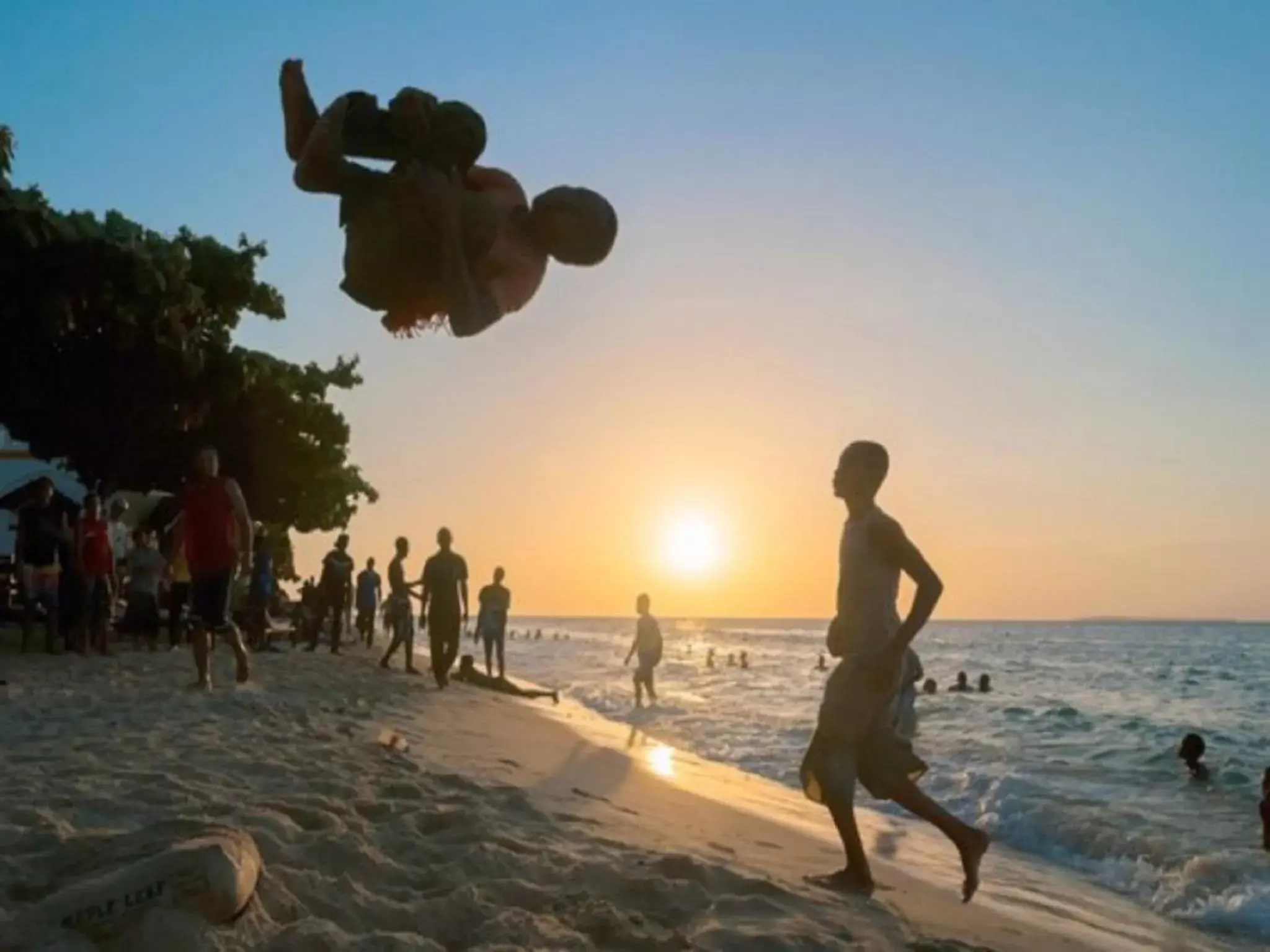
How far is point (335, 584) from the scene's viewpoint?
732 inches

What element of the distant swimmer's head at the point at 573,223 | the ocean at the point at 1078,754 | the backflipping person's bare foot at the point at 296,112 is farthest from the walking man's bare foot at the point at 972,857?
the backflipping person's bare foot at the point at 296,112

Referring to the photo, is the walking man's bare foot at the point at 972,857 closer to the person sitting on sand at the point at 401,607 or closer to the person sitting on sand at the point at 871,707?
the person sitting on sand at the point at 871,707

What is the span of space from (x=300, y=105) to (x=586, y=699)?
2073cm

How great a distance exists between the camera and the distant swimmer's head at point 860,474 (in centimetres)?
521

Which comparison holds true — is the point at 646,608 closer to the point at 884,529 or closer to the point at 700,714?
the point at 700,714

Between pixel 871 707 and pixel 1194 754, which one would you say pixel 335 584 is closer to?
pixel 1194 754

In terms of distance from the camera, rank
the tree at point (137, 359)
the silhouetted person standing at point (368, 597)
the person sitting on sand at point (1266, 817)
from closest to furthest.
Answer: the person sitting on sand at point (1266, 817) < the tree at point (137, 359) < the silhouetted person standing at point (368, 597)

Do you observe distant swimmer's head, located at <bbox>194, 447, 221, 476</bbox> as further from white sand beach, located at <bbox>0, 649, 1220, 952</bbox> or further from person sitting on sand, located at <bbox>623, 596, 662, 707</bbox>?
person sitting on sand, located at <bbox>623, 596, 662, 707</bbox>

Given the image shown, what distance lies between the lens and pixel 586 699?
74.2 ft

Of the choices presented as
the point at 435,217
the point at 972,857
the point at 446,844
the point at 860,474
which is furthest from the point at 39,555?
the point at 435,217

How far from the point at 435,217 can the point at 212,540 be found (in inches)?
274

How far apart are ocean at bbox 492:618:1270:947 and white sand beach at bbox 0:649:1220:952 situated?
1.36 m

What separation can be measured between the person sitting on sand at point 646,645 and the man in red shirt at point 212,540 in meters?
11.1

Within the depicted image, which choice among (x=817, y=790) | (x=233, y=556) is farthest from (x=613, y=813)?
(x=233, y=556)
